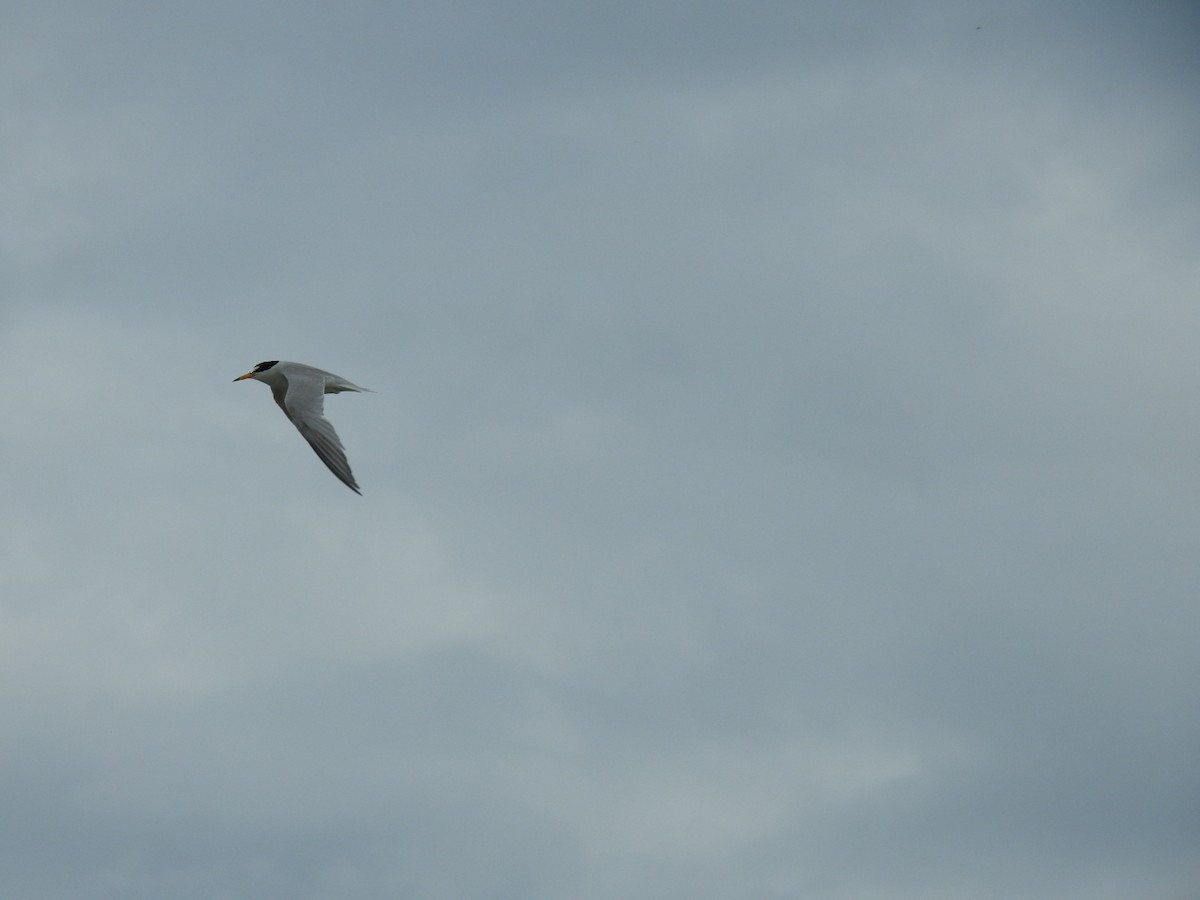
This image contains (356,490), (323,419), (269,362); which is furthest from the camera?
→ (269,362)

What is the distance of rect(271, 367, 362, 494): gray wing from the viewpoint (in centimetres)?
3628

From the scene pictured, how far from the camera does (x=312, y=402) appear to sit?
3734 cm

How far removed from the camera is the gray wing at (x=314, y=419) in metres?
36.3

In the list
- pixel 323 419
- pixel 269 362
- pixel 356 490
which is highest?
pixel 269 362

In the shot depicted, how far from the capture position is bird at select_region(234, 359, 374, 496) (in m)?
36.3

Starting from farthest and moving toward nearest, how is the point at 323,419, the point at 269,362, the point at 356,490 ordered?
the point at 269,362 → the point at 323,419 → the point at 356,490

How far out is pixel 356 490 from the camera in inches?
1324

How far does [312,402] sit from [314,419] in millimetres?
603

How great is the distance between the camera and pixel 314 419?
3694 centimetres

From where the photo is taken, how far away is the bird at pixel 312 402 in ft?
119

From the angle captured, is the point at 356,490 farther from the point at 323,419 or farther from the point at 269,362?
the point at 269,362

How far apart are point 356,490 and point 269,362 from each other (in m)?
8.93

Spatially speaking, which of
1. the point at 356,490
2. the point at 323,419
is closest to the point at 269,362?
the point at 323,419

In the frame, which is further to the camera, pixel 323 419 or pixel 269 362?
pixel 269 362
